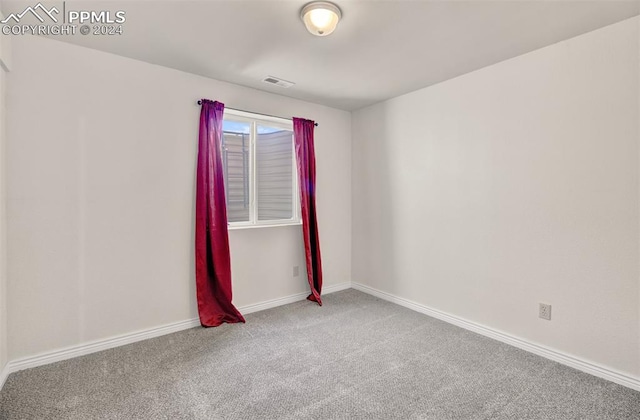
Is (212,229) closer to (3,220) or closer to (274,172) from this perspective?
(274,172)

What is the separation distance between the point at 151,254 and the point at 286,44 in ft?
6.81

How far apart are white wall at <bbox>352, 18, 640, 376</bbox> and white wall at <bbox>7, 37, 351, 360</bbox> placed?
191 cm

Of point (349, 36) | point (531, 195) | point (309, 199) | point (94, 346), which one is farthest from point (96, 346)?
point (531, 195)

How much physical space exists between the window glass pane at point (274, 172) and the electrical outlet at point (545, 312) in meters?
2.56

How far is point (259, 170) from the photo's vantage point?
3496mm

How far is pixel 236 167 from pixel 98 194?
4.10ft

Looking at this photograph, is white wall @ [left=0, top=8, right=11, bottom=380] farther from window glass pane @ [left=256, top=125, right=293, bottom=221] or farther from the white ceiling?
window glass pane @ [left=256, top=125, right=293, bottom=221]

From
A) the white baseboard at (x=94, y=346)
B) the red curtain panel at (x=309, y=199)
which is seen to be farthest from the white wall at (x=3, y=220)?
the red curtain panel at (x=309, y=199)

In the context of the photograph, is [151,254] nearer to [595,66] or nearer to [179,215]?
[179,215]

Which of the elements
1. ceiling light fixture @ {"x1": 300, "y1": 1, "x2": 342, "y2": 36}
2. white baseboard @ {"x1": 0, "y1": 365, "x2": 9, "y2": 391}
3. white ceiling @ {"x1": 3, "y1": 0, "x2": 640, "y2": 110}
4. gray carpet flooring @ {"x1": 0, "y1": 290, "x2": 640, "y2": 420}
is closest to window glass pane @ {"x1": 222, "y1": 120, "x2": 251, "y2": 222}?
white ceiling @ {"x1": 3, "y1": 0, "x2": 640, "y2": 110}

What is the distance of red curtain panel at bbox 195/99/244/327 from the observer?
297 cm

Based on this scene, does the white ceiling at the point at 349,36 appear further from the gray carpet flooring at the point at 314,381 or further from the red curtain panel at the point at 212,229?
the gray carpet flooring at the point at 314,381

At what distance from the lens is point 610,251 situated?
7.14ft

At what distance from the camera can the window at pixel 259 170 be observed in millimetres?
3316
